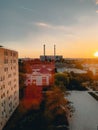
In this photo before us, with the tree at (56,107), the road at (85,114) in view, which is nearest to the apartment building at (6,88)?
the tree at (56,107)

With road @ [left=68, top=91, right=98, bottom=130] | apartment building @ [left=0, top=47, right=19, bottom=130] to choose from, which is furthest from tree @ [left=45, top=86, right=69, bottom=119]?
apartment building @ [left=0, top=47, right=19, bottom=130]

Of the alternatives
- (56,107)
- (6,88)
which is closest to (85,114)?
(56,107)

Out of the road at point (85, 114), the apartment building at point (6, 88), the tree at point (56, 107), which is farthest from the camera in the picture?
the tree at point (56, 107)

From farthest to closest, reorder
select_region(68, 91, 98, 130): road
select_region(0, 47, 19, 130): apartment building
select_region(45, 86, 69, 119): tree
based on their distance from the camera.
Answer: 1. select_region(45, 86, 69, 119): tree
2. select_region(0, 47, 19, 130): apartment building
3. select_region(68, 91, 98, 130): road

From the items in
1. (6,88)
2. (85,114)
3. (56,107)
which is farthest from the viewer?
(85,114)

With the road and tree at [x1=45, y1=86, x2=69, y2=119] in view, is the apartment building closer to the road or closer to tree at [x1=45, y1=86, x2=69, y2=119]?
tree at [x1=45, y1=86, x2=69, y2=119]

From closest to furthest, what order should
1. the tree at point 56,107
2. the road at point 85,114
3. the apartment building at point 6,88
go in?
the road at point 85,114 → the apartment building at point 6,88 → the tree at point 56,107

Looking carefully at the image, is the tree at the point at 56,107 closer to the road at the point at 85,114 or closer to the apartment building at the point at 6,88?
the road at the point at 85,114

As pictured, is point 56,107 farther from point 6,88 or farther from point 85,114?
point 6,88

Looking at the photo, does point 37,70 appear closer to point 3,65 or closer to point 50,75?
point 50,75

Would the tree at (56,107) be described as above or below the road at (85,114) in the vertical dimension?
above

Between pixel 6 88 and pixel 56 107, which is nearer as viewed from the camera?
pixel 6 88

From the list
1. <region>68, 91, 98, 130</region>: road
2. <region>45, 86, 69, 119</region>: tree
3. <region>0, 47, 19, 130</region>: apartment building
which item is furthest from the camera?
<region>45, 86, 69, 119</region>: tree

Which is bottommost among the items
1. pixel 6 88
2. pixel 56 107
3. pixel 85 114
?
pixel 85 114
